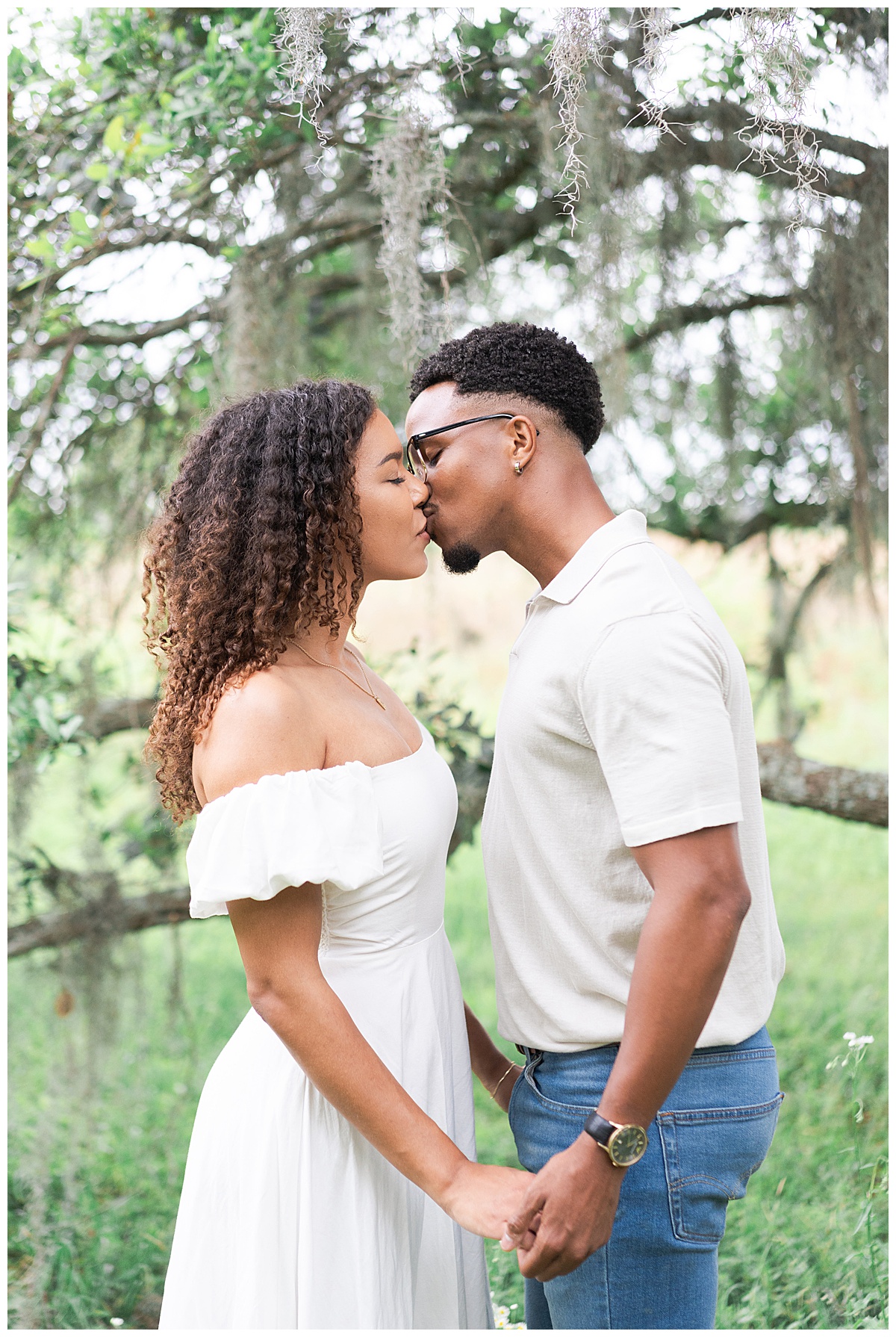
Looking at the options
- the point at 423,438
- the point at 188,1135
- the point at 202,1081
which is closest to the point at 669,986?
the point at 423,438

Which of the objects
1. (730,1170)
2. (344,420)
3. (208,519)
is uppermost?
(344,420)

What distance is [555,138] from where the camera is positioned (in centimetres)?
240

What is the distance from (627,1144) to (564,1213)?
0.10 m

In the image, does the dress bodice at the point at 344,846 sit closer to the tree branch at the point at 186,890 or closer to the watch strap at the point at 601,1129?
the watch strap at the point at 601,1129

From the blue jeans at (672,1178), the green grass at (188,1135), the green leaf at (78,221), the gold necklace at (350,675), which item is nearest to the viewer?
the blue jeans at (672,1178)

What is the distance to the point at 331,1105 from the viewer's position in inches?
49.6

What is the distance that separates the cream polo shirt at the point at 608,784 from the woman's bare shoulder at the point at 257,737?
0.28 meters

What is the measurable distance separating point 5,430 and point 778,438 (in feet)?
8.80

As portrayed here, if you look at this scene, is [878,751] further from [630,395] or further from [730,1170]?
[730,1170]

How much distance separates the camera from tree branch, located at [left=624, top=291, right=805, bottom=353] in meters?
2.94

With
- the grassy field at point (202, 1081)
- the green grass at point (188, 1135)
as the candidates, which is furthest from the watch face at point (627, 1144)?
the green grass at point (188, 1135)

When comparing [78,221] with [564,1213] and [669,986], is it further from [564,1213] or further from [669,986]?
[564,1213]

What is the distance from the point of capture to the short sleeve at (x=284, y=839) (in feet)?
3.74

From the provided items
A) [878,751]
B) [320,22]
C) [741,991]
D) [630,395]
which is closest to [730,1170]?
[741,991]
